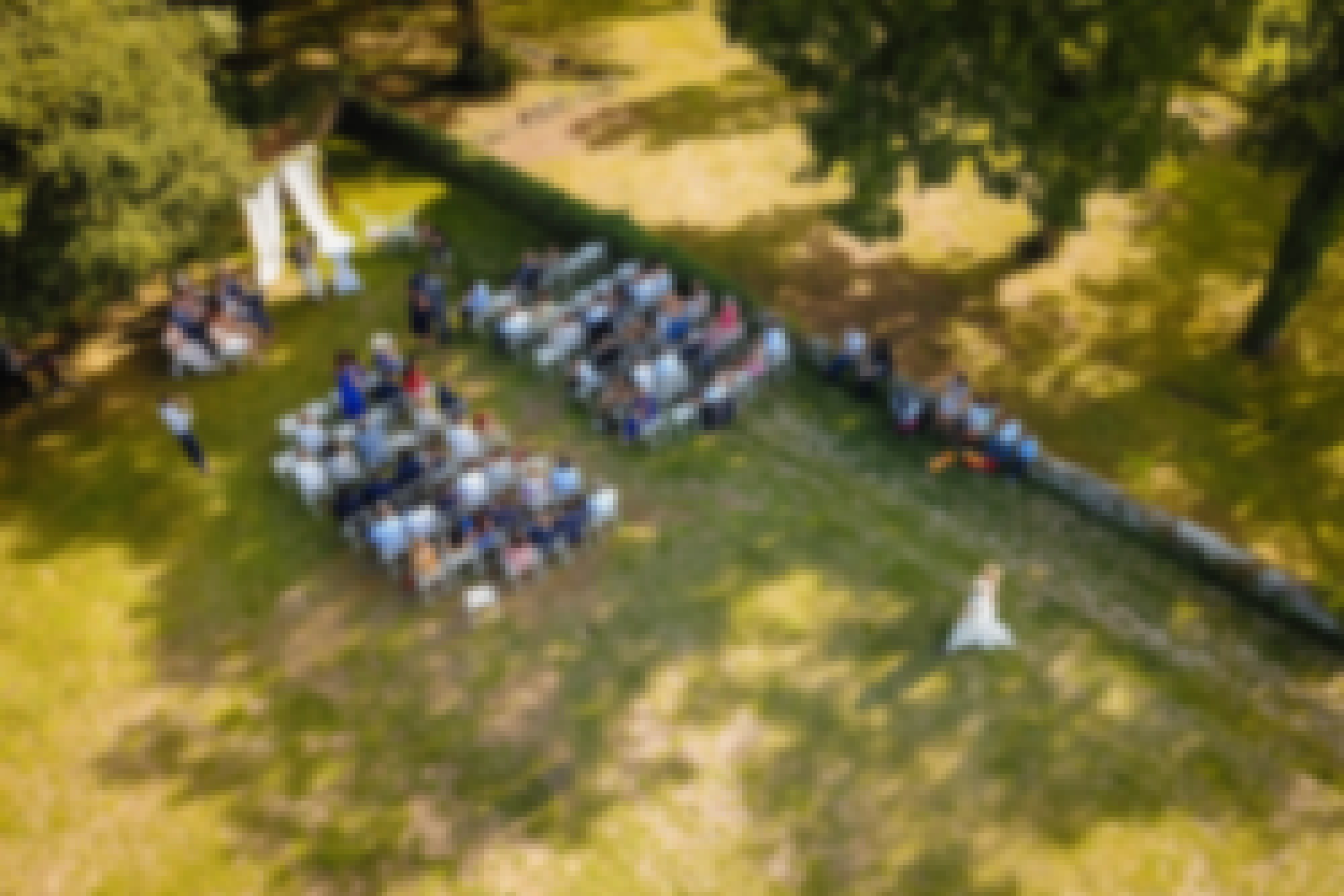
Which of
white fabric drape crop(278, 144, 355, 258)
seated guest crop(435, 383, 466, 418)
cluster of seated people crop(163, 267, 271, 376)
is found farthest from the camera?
white fabric drape crop(278, 144, 355, 258)

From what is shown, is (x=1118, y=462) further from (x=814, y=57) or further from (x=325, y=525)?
(x=325, y=525)

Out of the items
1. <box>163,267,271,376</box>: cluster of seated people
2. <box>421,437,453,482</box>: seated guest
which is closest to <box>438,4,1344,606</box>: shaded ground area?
<box>421,437,453,482</box>: seated guest

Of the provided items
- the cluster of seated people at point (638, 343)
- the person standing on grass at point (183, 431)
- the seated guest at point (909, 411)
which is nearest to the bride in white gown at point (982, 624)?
the seated guest at point (909, 411)

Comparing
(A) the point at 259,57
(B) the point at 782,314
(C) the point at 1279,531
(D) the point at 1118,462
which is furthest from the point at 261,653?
(A) the point at 259,57

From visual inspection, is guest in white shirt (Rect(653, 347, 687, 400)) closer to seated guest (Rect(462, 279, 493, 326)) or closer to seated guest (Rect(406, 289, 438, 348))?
seated guest (Rect(462, 279, 493, 326))

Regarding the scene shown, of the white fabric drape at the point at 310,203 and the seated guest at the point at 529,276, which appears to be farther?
the white fabric drape at the point at 310,203

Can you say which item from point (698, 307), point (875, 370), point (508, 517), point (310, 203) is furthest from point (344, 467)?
point (875, 370)

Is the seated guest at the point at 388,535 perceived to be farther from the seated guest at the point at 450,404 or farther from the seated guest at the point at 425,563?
the seated guest at the point at 450,404
